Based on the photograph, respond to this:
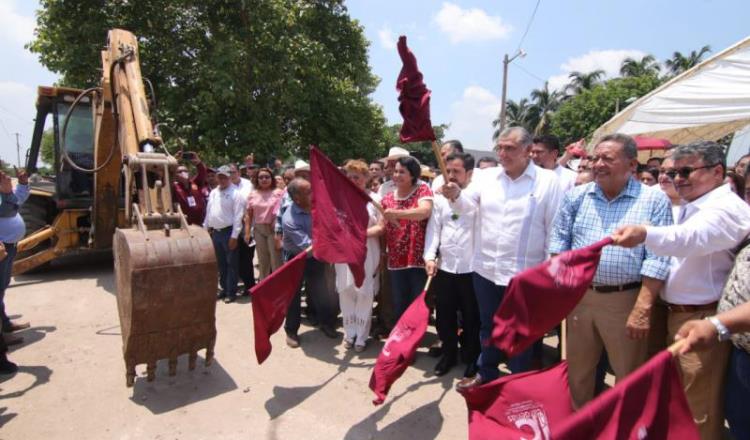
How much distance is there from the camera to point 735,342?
82.7 inches

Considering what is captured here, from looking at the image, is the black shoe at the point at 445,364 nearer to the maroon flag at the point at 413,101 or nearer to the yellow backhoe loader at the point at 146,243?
the yellow backhoe loader at the point at 146,243

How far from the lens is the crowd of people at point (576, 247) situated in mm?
2211

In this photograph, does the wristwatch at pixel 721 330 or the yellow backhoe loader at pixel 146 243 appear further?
the yellow backhoe loader at pixel 146 243

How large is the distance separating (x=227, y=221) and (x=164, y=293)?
3032 mm

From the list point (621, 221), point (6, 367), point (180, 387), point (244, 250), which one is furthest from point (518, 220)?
point (6, 367)

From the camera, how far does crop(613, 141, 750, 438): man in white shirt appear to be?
7.16 feet

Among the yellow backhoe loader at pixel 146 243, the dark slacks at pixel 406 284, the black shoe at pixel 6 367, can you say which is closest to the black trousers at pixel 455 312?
the dark slacks at pixel 406 284

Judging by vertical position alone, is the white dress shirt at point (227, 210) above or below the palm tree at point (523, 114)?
below

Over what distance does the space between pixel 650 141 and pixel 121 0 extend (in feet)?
46.9

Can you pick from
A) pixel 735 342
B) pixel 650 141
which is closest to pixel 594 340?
pixel 735 342

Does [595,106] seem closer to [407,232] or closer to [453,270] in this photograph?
[407,232]

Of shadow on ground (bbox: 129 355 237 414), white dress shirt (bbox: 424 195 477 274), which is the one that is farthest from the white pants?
shadow on ground (bbox: 129 355 237 414)

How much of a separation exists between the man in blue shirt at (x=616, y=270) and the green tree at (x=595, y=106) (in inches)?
1037

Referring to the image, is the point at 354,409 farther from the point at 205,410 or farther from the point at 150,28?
the point at 150,28
